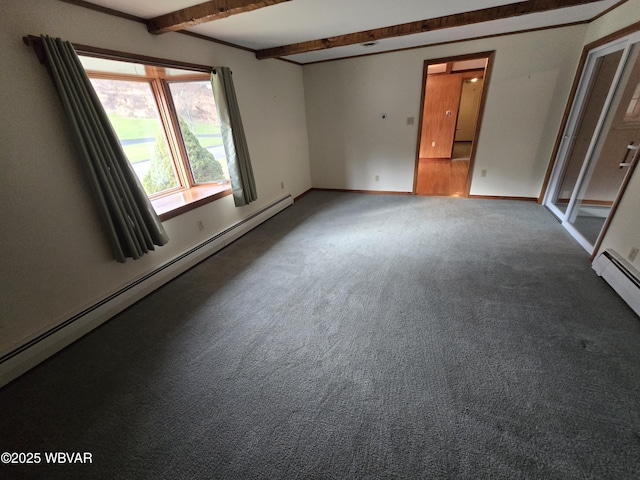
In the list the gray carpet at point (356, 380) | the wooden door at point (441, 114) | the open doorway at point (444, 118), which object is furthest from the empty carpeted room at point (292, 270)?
the wooden door at point (441, 114)

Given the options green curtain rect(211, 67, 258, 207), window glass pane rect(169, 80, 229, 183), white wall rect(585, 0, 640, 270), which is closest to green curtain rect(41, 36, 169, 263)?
green curtain rect(211, 67, 258, 207)

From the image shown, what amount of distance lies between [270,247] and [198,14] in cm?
220

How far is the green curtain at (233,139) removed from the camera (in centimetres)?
293

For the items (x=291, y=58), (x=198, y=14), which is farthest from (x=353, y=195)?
(x=198, y=14)

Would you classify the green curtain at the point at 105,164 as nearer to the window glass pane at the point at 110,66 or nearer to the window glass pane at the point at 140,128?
the window glass pane at the point at 110,66

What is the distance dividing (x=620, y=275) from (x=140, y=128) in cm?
464

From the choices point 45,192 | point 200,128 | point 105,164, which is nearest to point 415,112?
point 200,128

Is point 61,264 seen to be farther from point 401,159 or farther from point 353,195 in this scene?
point 401,159

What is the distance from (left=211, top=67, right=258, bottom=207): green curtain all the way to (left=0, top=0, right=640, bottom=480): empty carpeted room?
0.12 ft

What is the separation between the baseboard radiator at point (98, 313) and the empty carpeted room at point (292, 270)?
15 mm

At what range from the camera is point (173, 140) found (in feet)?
10.4

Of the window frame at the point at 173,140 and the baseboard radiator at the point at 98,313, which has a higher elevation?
the window frame at the point at 173,140

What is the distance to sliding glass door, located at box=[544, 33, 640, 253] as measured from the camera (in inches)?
104

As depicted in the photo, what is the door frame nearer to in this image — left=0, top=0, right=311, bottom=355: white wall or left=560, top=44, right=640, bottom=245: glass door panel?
left=560, top=44, right=640, bottom=245: glass door panel
